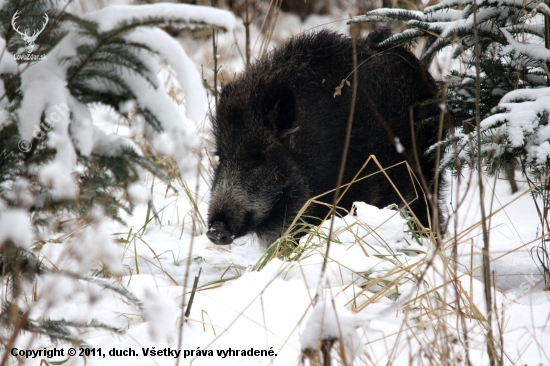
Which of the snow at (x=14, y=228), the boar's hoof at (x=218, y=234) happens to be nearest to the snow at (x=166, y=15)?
the snow at (x=14, y=228)

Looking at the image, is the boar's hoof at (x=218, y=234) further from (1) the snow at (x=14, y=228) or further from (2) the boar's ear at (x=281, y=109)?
(1) the snow at (x=14, y=228)

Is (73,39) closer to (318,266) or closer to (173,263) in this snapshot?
(318,266)

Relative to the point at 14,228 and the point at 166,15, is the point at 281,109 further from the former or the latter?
the point at 14,228

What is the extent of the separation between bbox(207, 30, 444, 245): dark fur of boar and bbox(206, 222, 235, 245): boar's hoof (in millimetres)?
82

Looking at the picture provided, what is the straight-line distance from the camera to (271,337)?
2.26m

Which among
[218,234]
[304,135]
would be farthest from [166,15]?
[304,135]

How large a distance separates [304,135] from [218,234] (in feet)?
2.93

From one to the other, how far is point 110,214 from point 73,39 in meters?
0.58

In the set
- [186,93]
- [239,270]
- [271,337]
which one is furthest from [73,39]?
[239,270]

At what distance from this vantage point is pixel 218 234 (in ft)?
12.0

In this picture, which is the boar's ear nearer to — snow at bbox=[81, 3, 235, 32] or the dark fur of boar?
the dark fur of boar

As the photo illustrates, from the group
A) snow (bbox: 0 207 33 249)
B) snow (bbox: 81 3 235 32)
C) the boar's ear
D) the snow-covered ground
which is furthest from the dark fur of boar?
snow (bbox: 0 207 33 249)

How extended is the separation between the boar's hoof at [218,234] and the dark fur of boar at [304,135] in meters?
0.08

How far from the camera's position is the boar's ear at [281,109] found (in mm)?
3811
